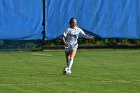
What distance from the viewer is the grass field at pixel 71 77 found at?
41.9 ft

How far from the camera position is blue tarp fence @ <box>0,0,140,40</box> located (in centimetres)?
2784

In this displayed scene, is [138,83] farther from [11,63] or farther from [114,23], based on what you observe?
[114,23]

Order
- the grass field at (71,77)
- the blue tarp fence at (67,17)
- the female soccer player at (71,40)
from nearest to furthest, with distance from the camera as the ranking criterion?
the grass field at (71,77)
the female soccer player at (71,40)
the blue tarp fence at (67,17)

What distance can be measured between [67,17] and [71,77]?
44.0 ft

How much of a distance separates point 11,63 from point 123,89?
8.54 meters

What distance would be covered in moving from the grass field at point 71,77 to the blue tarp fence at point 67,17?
6.58 meters

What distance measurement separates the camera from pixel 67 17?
28719 mm

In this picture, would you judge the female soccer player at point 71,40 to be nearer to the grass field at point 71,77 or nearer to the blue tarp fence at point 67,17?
the grass field at point 71,77

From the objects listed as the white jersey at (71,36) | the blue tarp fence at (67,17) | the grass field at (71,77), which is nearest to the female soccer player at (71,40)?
the white jersey at (71,36)

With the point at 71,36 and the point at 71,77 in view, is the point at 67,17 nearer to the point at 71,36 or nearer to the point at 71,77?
the point at 71,36

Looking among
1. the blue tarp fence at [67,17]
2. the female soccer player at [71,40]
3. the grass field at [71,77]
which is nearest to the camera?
the grass field at [71,77]

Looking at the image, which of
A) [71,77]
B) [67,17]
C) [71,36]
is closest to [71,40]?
[71,36]

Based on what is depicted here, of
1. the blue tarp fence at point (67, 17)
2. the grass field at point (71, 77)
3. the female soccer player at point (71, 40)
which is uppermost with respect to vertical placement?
the blue tarp fence at point (67, 17)

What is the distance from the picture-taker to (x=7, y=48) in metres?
28.4
